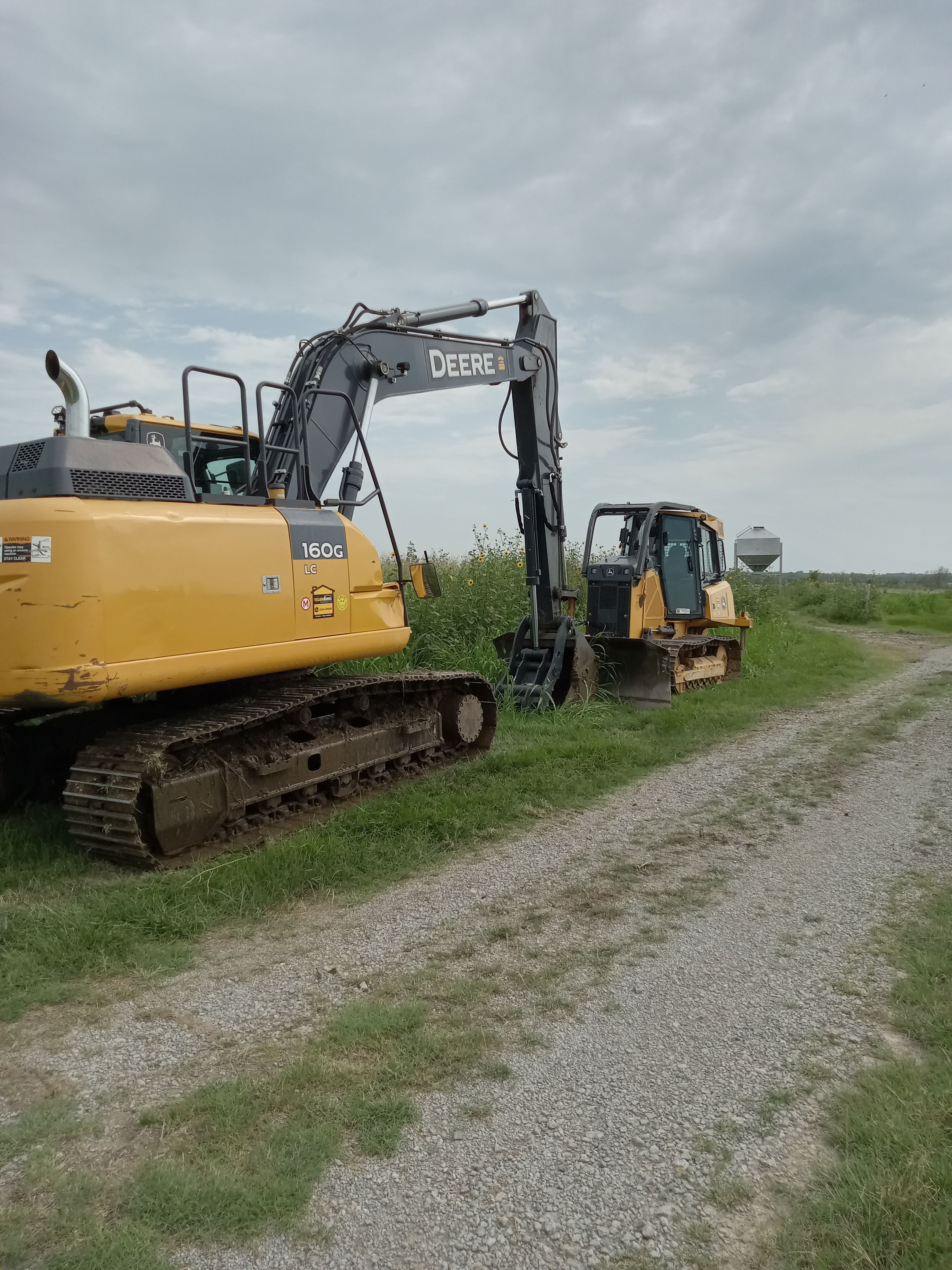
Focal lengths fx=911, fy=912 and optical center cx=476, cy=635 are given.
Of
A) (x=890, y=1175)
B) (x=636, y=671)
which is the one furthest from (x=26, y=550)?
(x=636, y=671)

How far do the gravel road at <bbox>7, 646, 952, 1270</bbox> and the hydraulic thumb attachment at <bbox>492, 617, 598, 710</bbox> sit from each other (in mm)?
3613

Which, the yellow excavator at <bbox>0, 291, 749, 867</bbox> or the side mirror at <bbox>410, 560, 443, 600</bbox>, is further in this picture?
the side mirror at <bbox>410, 560, 443, 600</bbox>

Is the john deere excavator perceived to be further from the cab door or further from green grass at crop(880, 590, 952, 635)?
green grass at crop(880, 590, 952, 635)

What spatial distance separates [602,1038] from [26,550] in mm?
3605

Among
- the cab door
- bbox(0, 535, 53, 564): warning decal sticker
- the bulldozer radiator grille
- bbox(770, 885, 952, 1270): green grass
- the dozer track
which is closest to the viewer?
bbox(770, 885, 952, 1270): green grass

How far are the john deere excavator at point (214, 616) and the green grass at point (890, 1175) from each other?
3723mm

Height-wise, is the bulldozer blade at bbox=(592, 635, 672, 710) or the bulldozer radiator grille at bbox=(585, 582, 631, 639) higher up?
the bulldozer radiator grille at bbox=(585, 582, 631, 639)

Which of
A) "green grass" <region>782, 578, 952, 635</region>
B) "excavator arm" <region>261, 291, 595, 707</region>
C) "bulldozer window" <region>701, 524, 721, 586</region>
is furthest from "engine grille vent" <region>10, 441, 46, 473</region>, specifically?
"green grass" <region>782, 578, 952, 635</region>

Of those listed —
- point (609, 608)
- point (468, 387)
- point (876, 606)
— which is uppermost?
point (468, 387)

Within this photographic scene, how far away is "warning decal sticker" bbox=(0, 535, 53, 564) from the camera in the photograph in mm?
4645

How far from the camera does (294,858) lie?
5219mm

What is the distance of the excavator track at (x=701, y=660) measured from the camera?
1148 centimetres

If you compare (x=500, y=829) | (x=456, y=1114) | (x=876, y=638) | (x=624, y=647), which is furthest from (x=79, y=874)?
(x=876, y=638)

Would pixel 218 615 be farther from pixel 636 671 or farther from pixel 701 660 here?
pixel 701 660
